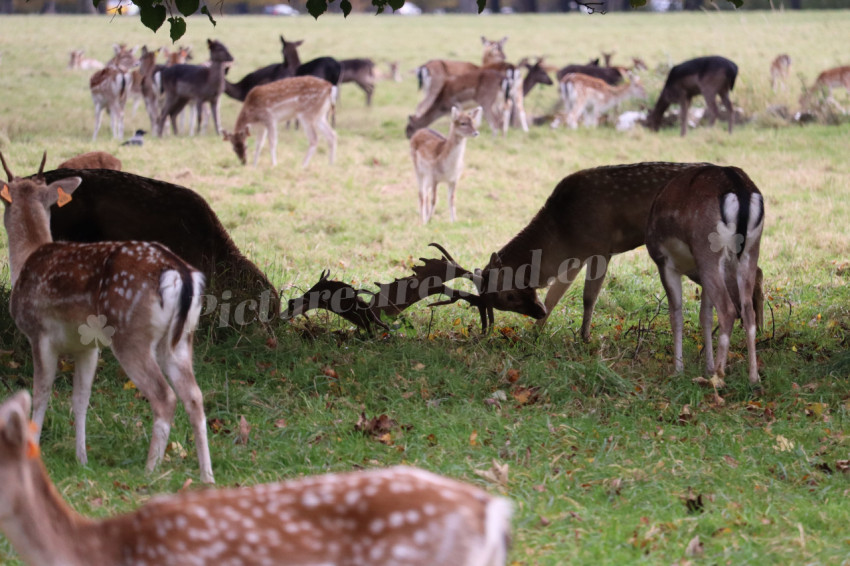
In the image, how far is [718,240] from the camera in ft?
17.9

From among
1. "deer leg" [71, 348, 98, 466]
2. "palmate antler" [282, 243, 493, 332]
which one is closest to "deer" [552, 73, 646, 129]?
"palmate antler" [282, 243, 493, 332]

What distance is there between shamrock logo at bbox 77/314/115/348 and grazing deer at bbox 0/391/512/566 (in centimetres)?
179

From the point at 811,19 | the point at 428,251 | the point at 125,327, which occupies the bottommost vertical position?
the point at 428,251

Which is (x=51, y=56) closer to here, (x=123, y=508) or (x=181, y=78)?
(x=181, y=78)

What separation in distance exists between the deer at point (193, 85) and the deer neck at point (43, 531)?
49.3 feet

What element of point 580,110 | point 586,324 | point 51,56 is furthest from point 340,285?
point 51,56

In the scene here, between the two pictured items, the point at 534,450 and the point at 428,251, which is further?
the point at 428,251

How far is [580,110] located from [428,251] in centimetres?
1081

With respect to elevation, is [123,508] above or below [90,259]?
below

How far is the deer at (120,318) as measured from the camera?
13.4ft

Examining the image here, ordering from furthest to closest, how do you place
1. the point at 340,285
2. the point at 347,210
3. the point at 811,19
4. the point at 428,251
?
the point at 811,19 → the point at 347,210 → the point at 428,251 → the point at 340,285

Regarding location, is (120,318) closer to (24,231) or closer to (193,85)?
(24,231)

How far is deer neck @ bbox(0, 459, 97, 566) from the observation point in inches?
92.5

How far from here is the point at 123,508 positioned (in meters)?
3.78
